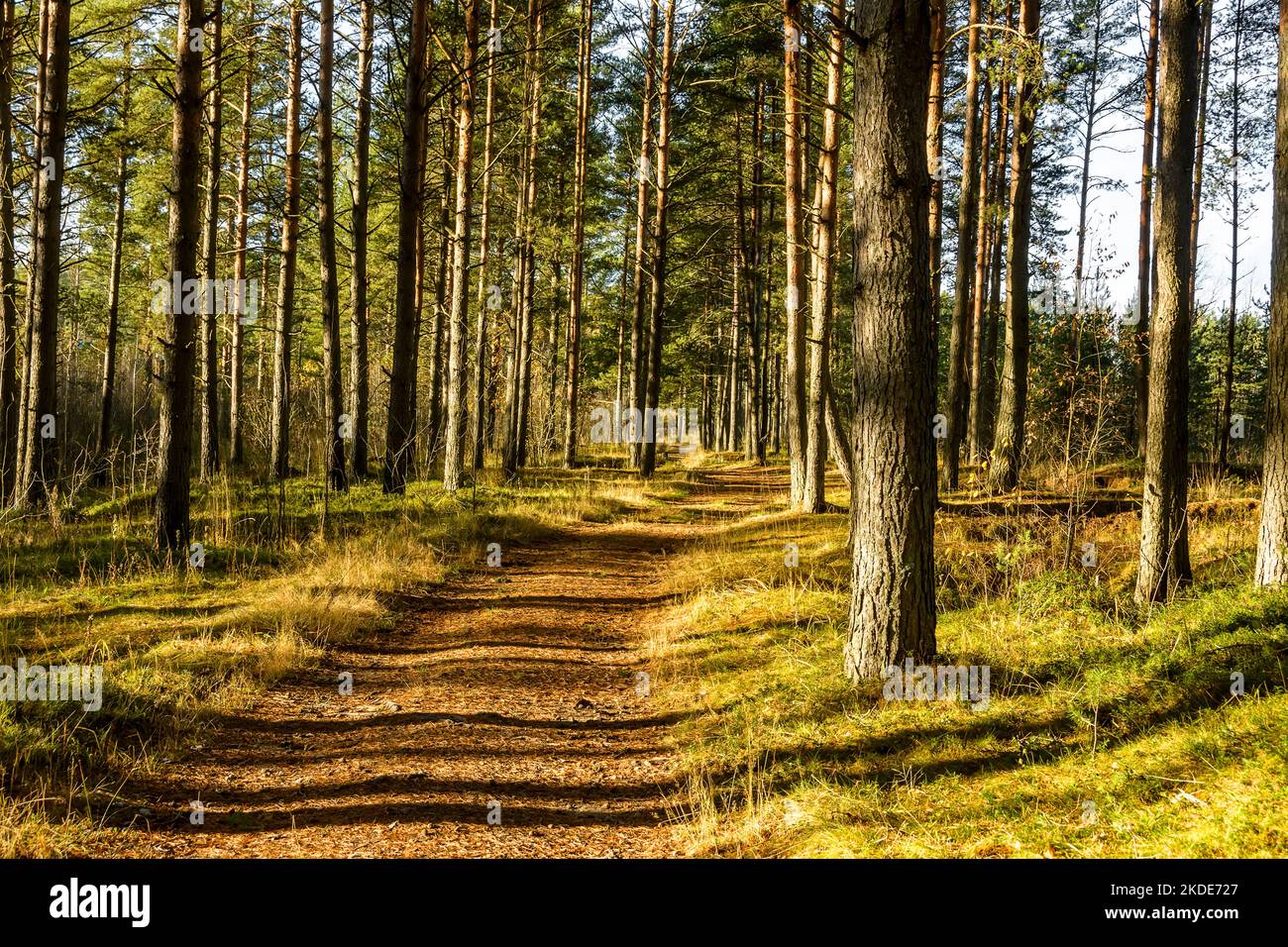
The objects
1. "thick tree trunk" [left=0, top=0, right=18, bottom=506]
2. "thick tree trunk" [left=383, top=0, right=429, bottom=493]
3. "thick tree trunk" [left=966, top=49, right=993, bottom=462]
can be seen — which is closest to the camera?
"thick tree trunk" [left=0, top=0, right=18, bottom=506]

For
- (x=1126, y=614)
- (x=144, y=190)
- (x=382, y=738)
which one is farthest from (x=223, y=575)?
(x=144, y=190)

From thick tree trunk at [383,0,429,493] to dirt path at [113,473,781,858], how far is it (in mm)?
6093

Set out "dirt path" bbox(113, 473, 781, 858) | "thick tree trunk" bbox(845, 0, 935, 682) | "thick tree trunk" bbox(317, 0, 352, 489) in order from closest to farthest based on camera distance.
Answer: "dirt path" bbox(113, 473, 781, 858), "thick tree trunk" bbox(845, 0, 935, 682), "thick tree trunk" bbox(317, 0, 352, 489)

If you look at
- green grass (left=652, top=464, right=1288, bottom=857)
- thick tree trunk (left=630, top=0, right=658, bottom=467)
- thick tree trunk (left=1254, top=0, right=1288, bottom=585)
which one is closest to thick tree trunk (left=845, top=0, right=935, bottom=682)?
green grass (left=652, top=464, right=1288, bottom=857)

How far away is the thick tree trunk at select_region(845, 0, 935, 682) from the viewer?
4969 millimetres

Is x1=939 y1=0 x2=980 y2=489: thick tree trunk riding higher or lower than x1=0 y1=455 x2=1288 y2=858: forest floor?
higher

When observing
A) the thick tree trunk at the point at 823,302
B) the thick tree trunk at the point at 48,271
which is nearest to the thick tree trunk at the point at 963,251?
the thick tree trunk at the point at 823,302

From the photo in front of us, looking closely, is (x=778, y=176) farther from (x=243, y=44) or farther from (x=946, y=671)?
(x=946, y=671)

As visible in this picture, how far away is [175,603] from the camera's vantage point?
7148 mm

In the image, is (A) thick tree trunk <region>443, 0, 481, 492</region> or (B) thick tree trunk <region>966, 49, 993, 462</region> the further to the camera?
(B) thick tree trunk <region>966, 49, 993, 462</region>

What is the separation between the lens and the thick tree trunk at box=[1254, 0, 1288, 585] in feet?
19.6

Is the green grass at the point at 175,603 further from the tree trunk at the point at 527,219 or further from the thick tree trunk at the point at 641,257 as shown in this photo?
the thick tree trunk at the point at 641,257

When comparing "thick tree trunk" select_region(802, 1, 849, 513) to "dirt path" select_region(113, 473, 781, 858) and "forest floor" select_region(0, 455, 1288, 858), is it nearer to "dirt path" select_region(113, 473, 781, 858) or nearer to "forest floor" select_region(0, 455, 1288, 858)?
"forest floor" select_region(0, 455, 1288, 858)

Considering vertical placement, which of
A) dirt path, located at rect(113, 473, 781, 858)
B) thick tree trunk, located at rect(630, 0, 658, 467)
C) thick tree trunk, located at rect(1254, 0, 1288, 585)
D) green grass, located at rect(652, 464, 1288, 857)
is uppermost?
thick tree trunk, located at rect(630, 0, 658, 467)
